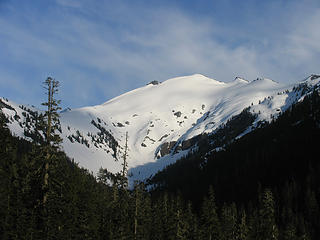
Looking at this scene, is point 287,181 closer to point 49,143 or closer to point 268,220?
point 268,220

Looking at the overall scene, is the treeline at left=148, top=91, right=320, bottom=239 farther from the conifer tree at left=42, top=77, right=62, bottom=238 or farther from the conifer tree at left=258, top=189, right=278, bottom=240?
the conifer tree at left=42, top=77, right=62, bottom=238

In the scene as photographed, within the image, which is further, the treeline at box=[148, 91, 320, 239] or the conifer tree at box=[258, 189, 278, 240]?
the treeline at box=[148, 91, 320, 239]

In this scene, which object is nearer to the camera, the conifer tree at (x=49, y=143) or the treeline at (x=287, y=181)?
the conifer tree at (x=49, y=143)

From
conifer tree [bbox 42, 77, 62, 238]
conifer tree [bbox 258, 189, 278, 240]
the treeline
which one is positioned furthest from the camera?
the treeline

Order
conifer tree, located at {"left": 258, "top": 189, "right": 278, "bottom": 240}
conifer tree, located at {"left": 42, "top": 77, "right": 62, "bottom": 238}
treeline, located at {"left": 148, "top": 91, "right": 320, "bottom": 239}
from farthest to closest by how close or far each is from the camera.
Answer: treeline, located at {"left": 148, "top": 91, "right": 320, "bottom": 239}, conifer tree, located at {"left": 258, "top": 189, "right": 278, "bottom": 240}, conifer tree, located at {"left": 42, "top": 77, "right": 62, "bottom": 238}

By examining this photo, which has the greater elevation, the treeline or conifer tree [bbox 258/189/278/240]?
the treeline

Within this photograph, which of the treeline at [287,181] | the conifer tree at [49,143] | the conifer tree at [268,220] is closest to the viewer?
the conifer tree at [49,143]

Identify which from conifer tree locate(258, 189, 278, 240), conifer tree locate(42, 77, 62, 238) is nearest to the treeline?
conifer tree locate(258, 189, 278, 240)

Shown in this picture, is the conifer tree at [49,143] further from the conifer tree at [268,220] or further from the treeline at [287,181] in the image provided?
the treeline at [287,181]

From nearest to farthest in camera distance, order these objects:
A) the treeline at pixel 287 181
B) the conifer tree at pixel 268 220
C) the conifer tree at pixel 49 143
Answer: the conifer tree at pixel 49 143 < the conifer tree at pixel 268 220 < the treeline at pixel 287 181

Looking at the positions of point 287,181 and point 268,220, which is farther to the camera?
point 287,181

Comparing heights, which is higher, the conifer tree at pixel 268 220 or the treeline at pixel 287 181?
the treeline at pixel 287 181

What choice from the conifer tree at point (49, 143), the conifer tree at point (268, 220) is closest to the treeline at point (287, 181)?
the conifer tree at point (268, 220)

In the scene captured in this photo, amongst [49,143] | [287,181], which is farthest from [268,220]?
[287,181]
